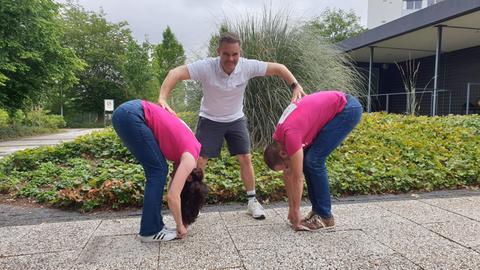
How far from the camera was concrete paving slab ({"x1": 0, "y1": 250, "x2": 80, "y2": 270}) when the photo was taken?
2.34 meters

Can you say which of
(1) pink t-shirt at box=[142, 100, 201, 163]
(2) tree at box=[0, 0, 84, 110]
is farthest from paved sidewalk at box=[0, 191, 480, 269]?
(2) tree at box=[0, 0, 84, 110]

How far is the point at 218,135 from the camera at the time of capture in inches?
130

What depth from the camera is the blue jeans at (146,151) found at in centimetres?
253

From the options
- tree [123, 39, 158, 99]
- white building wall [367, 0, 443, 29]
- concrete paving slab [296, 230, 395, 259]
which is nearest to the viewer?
concrete paving slab [296, 230, 395, 259]

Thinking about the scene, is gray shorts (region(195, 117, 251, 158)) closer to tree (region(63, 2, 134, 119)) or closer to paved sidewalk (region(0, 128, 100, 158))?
paved sidewalk (region(0, 128, 100, 158))

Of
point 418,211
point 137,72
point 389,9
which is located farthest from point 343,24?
point 418,211

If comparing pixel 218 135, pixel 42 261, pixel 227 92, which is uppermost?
pixel 227 92

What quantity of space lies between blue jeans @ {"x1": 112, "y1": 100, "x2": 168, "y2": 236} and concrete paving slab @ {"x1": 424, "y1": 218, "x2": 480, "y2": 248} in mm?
2104

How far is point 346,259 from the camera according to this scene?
241 cm

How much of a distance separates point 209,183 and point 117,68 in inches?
1173

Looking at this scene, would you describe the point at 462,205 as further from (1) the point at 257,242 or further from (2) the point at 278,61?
(2) the point at 278,61

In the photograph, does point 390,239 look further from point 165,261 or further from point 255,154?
point 255,154

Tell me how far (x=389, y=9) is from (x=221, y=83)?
52.1 metres

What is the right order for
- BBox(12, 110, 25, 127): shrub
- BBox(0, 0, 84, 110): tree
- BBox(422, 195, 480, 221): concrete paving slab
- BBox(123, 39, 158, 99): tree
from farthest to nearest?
BBox(123, 39, 158, 99): tree → BBox(12, 110, 25, 127): shrub → BBox(0, 0, 84, 110): tree → BBox(422, 195, 480, 221): concrete paving slab
